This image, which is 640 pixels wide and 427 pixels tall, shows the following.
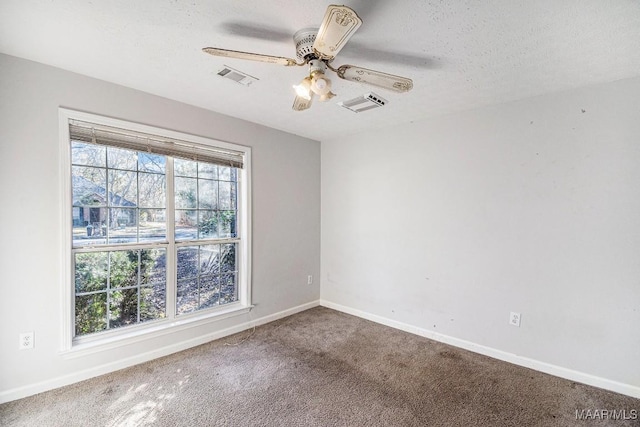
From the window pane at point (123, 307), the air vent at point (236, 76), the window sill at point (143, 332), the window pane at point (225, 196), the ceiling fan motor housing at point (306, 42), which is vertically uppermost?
the air vent at point (236, 76)

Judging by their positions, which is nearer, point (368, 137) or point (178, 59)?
point (178, 59)

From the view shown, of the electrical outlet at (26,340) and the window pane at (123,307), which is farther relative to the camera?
the window pane at (123,307)

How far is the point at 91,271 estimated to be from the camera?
7.75ft

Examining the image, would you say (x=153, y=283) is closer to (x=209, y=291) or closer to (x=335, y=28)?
(x=209, y=291)

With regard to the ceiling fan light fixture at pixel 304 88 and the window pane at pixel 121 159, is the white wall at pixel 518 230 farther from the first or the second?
the window pane at pixel 121 159

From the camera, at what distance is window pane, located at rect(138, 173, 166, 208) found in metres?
2.61

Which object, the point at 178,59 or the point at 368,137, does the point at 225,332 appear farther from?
the point at 368,137

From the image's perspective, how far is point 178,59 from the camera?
197 centimetres

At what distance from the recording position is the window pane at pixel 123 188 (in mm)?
2459

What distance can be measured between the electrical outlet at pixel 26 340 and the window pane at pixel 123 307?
1.59ft

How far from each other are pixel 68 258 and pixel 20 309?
42 centimetres

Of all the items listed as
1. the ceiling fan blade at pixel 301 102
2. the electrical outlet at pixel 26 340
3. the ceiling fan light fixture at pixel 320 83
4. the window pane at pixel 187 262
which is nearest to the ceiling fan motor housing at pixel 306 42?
the ceiling fan light fixture at pixel 320 83

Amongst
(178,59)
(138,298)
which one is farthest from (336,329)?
(178,59)

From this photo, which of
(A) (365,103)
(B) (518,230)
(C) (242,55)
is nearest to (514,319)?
(B) (518,230)
